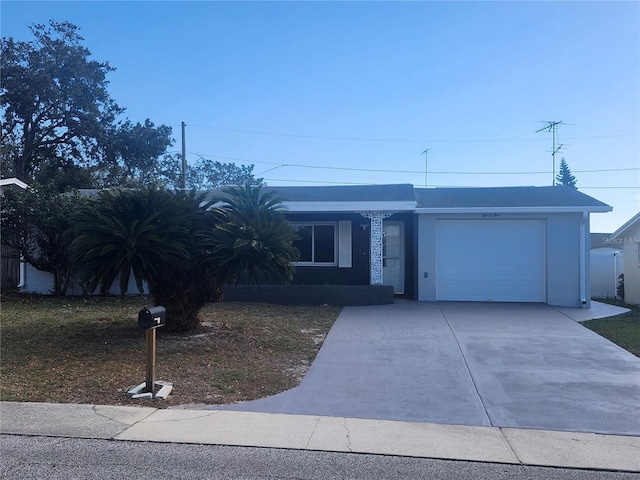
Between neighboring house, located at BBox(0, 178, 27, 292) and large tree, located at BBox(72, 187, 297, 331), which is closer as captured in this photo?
large tree, located at BBox(72, 187, 297, 331)

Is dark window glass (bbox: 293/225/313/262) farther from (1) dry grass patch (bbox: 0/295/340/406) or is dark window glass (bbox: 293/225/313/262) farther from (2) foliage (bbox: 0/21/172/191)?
(2) foliage (bbox: 0/21/172/191)

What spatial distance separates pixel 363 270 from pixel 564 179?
184 ft

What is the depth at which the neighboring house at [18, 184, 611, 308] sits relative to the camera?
14945 millimetres

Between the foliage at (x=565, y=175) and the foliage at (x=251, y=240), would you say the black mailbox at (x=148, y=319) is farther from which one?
the foliage at (x=565, y=175)

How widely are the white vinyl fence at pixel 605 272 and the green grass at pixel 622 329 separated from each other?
572 centimetres

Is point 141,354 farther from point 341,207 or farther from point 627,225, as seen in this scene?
point 627,225

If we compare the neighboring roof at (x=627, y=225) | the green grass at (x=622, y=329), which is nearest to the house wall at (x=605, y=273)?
the neighboring roof at (x=627, y=225)

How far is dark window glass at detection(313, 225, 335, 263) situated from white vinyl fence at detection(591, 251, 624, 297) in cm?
1006

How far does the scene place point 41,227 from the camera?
15.5 m

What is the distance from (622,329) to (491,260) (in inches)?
172

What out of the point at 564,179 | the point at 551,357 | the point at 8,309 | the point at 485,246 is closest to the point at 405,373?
the point at 551,357

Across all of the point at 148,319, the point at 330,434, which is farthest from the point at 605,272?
the point at 148,319

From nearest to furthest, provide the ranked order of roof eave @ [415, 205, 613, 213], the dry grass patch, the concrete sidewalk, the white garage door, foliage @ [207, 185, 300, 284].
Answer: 1. the concrete sidewalk
2. the dry grass patch
3. foliage @ [207, 185, 300, 284]
4. roof eave @ [415, 205, 613, 213]
5. the white garage door

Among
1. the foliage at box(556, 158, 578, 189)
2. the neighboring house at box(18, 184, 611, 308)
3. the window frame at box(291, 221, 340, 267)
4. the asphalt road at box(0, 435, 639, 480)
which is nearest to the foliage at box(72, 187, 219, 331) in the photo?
the asphalt road at box(0, 435, 639, 480)
